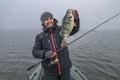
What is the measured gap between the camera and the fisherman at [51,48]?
4.89 m

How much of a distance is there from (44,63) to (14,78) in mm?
6933

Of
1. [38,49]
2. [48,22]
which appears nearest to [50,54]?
[38,49]

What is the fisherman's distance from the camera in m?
4.89

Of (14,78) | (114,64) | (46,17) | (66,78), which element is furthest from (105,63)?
(46,17)

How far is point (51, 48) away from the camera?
4.96m

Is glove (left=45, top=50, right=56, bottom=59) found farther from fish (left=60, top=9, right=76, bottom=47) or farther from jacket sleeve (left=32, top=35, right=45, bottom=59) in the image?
fish (left=60, top=9, right=76, bottom=47)

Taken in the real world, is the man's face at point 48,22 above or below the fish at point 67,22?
above

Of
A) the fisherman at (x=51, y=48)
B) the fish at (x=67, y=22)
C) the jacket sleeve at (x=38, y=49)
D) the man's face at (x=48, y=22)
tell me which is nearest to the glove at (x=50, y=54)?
the fisherman at (x=51, y=48)

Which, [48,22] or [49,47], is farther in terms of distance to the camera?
[49,47]

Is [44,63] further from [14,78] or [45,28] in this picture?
[14,78]

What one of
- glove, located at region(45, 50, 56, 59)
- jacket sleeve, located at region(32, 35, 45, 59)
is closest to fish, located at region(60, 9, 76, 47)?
glove, located at region(45, 50, 56, 59)

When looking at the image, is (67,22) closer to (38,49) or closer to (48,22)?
(48,22)

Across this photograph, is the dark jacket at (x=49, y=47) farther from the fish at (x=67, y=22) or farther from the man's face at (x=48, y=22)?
the fish at (x=67, y=22)

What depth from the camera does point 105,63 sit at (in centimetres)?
1435
